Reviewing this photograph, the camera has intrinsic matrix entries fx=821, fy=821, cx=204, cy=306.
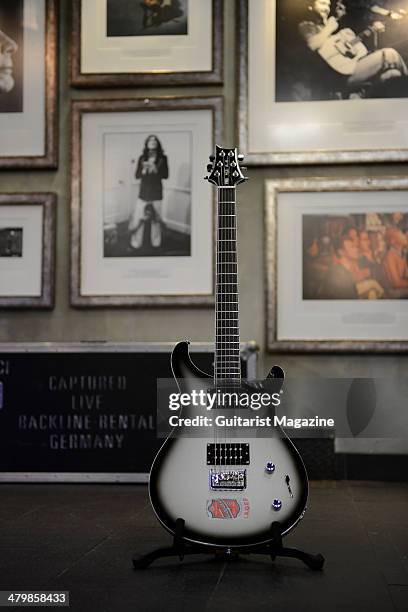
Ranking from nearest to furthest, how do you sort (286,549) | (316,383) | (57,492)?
(286,549) < (57,492) < (316,383)

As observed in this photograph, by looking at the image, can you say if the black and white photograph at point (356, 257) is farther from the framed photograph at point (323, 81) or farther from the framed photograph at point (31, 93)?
the framed photograph at point (31, 93)

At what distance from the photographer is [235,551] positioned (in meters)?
2.30

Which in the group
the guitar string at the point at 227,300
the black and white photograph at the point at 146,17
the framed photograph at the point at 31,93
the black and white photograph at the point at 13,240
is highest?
the black and white photograph at the point at 146,17

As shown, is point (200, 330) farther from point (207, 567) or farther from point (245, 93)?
point (207, 567)

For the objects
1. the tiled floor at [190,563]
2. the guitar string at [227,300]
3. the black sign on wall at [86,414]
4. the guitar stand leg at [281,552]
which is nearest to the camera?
the tiled floor at [190,563]

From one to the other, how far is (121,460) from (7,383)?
0.64 meters

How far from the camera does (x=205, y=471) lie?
234 centimetres

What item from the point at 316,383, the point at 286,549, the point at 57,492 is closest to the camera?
the point at 286,549

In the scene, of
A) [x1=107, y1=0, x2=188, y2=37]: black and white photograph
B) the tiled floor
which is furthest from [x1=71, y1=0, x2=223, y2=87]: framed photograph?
the tiled floor

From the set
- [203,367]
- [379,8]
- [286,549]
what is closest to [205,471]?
[286,549]

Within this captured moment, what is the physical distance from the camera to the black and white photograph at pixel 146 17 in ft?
13.2

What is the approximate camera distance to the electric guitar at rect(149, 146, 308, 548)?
231 centimetres

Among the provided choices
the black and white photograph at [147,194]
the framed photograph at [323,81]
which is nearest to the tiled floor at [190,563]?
the black and white photograph at [147,194]

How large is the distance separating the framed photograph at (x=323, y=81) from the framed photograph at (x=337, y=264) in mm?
169
